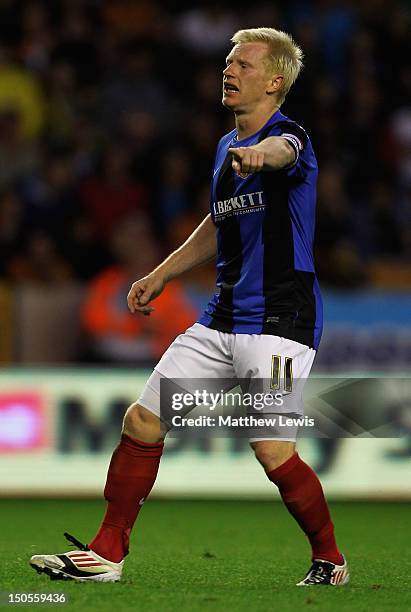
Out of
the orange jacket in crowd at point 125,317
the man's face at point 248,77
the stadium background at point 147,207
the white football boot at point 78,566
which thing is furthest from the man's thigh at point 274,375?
the orange jacket in crowd at point 125,317

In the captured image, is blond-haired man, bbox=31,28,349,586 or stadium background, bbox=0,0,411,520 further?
stadium background, bbox=0,0,411,520

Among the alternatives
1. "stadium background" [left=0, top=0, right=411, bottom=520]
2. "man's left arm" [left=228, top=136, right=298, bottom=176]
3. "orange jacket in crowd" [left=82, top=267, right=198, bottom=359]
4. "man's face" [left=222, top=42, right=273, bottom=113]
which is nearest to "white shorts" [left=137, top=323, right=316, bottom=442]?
"man's left arm" [left=228, top=136, right=298, bottom=176]

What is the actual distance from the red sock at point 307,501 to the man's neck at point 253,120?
1.14m

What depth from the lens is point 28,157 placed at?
1138 centimetres

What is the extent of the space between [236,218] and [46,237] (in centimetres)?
549

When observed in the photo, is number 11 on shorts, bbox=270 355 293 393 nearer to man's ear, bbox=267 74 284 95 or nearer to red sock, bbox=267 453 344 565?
red sock, bbox=267 453 344 565

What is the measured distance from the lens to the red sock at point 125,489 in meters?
5.12

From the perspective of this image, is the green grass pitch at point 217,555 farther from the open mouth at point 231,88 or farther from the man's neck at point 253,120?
the open mouth at point 231,88

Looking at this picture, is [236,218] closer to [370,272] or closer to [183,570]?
[183,570]

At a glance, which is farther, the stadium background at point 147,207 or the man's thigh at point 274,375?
the stadium background at point 147,207

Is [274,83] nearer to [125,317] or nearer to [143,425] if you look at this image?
[143,425]

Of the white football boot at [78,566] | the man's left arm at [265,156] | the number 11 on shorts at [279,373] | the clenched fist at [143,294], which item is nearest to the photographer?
the man's left arm at [265,156]

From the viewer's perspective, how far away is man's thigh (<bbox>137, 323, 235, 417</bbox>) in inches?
201

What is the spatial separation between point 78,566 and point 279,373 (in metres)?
0.96
